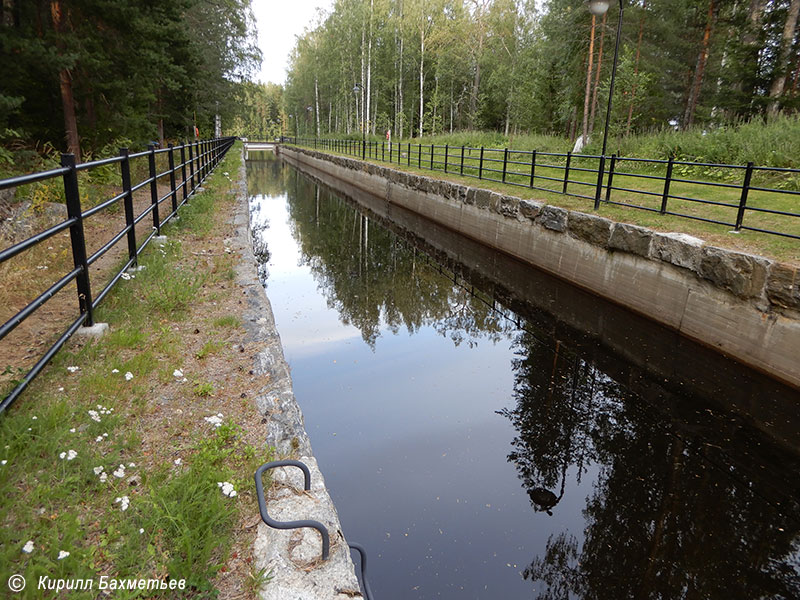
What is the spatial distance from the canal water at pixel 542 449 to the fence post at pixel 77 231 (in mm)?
2124

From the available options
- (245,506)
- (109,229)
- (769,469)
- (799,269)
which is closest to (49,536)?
(245,506)

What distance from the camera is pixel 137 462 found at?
2.55m

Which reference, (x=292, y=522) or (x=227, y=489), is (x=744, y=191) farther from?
(x=227, y=489)

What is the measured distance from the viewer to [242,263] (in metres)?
6.76

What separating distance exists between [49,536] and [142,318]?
267 centimetres

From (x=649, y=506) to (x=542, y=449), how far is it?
3.16ft

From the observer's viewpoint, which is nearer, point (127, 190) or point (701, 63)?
point (127, 190)

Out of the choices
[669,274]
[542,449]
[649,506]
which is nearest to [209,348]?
[542,449]

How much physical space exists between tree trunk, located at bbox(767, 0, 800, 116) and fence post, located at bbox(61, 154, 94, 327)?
64.9ft

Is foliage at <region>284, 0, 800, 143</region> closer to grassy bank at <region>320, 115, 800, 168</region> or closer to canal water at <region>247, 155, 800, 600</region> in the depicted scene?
grassy bank at <region>320, 115, 800, 168</region>

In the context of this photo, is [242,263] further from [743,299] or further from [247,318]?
[743,299]

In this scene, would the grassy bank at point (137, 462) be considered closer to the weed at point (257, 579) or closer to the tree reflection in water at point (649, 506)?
the weed at point (257, 579)

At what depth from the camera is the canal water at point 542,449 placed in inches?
126

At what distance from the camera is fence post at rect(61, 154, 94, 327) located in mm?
3504
